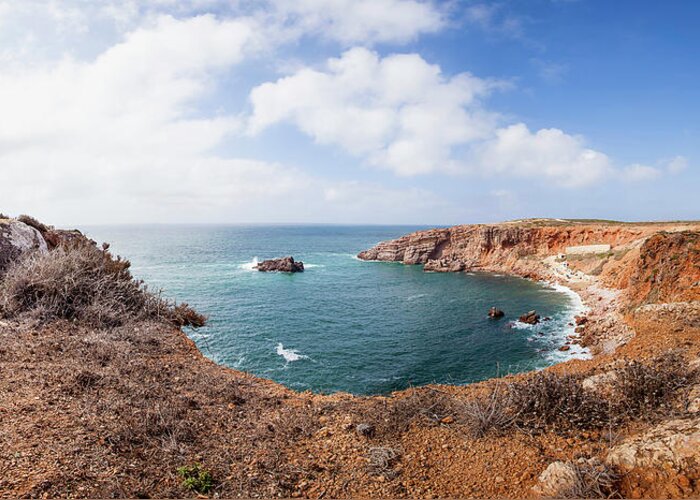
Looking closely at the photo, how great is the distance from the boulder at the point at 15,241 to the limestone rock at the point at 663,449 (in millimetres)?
16844

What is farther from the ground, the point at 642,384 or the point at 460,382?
the point at 642,384

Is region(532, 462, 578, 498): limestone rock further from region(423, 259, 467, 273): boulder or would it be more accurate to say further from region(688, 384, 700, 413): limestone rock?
region(423, 259, 467, 273): boulder

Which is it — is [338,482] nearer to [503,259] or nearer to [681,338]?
[681,338]

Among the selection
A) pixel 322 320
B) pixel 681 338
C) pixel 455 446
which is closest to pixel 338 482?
pixel 455 446

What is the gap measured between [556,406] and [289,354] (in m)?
19.7

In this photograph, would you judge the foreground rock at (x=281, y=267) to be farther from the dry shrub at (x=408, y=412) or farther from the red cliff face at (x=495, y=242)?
the dry shrub at (x=408, y=412)

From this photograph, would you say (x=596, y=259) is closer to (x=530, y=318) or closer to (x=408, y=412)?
(x=530, y=318)

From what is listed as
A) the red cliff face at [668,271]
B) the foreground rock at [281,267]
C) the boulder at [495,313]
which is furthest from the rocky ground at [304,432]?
the foreground rock at [281,267]

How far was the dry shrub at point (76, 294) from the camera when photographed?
9.91 m

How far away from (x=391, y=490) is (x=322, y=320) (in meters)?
27.7

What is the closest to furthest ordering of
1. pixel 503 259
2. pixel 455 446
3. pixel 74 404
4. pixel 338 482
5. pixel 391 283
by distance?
1. pixel 338 482
2. pixel 455 446
3. pixel 74 404
4. pixel 391 283
5. pixel 503 259

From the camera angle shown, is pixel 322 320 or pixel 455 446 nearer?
pixel 455 446

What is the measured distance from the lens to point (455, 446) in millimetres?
5375

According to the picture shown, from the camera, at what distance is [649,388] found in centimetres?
580
